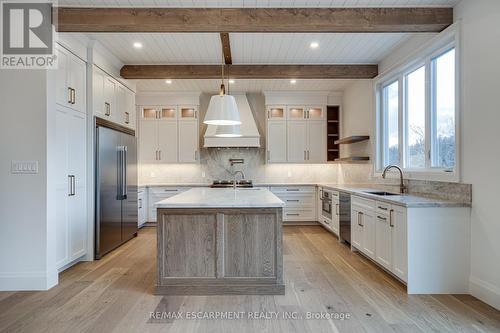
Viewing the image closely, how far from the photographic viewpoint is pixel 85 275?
348 cm

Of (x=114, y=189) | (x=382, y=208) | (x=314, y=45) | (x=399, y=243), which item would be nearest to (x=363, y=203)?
(x=382, y=208)

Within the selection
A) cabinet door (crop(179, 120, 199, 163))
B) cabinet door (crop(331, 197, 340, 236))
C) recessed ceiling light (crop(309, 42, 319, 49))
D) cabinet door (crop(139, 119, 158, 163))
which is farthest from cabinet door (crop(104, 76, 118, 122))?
cabinet door (crop(331, 197, 340, 236))

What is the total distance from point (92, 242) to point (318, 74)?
13.5 ft

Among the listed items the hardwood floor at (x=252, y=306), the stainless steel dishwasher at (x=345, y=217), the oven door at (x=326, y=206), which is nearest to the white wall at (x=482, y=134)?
the hardwood floor at (x=252, y=306)

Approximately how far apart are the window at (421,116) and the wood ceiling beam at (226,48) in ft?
7.65

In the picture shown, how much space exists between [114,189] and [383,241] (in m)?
3.65

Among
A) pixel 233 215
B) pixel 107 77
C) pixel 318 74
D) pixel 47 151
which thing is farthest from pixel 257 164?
pixel 47 151

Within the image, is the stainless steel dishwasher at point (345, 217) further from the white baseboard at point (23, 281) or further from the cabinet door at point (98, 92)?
the white baseboard at point (23, 281)

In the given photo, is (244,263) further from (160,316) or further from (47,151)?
(47,151)

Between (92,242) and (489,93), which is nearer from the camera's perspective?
(489,93)

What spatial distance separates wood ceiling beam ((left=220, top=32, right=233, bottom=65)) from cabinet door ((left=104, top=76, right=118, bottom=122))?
174 centimetres

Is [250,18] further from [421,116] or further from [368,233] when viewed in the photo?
[368,233]

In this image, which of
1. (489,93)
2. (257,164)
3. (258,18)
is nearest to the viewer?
(489,93)

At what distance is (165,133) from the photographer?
6414 mm
